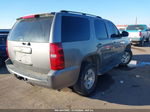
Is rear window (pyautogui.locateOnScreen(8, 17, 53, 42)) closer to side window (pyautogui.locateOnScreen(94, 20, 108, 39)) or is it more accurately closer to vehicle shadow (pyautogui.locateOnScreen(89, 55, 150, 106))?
side window (pyautogui.locateOnScreen(94, 20, 108, 39))

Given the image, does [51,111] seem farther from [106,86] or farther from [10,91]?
[106,86]

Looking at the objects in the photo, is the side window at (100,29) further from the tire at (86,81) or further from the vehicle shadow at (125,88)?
the vehicle shadow at (125,88)

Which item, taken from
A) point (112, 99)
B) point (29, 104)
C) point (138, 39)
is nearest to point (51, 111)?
point (29, 104)

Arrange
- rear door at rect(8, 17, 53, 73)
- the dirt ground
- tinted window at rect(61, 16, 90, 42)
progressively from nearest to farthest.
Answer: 1. rear door at rect(8, 17, 53, 73)
2. tinted window at rect(61, 16, 90, 42)
3. the dirt ground

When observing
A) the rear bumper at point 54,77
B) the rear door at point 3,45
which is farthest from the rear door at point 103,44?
the rear door at point 3,45

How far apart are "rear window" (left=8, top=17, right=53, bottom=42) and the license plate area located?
34 cm

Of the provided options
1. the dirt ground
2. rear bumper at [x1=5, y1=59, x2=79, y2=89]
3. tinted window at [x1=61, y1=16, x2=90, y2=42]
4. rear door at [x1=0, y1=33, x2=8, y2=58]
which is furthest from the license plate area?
rear door at [x1=0, y1=33, x2=8, y2=58]

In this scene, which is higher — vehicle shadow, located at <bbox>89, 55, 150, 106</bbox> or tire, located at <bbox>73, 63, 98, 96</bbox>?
tire, located at <bbox>73, 63, 98, 96</bbox>

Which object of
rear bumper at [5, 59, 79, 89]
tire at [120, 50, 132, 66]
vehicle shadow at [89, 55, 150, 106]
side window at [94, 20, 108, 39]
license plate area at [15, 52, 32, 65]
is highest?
side window at [94, 20, 108, 39]

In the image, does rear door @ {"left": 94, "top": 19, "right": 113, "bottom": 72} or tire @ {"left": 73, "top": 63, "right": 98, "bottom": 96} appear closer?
tire @ {"left": 73, "top": 63, "right": 98, "bottom": 96}

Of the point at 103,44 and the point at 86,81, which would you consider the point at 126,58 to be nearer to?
the point at 103,44

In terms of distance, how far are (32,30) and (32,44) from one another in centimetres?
38

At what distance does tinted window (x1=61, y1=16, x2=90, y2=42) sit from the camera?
10.2 feet

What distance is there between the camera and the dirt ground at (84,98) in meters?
3.49
